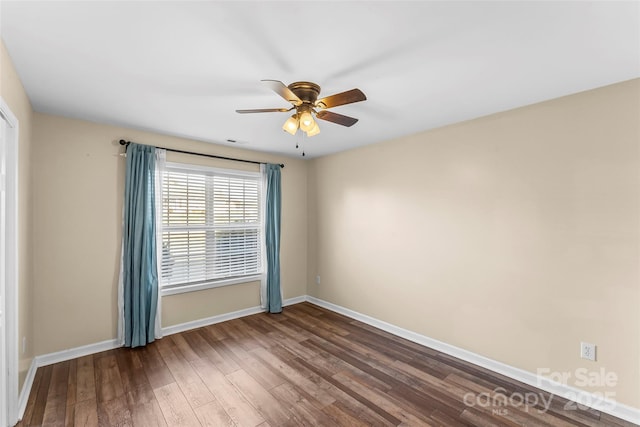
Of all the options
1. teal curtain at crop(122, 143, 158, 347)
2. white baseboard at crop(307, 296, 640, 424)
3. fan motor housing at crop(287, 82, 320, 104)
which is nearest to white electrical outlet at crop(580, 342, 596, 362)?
white baseboard at crop(307, 296, 640, 424)

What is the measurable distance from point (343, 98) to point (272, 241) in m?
2.85

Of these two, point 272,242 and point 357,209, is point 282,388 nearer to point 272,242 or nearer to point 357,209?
point 272,242

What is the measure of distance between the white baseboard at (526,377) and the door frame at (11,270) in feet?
11.1

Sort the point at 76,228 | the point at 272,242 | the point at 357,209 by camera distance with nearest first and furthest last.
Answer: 1. the point at 76,228
2. the point at 357,209
3. the point at 272,242

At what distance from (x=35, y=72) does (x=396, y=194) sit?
344 centimetres

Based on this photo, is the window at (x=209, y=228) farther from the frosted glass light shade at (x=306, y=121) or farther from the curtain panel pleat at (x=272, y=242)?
the frosted glass light shade at (x=306, y=121)

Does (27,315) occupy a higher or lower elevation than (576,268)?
lower

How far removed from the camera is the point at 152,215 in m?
3.28

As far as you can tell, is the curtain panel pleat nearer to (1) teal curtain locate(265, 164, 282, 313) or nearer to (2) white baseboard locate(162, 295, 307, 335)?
(1) teal curtain locate(265, 164, 282, 313)

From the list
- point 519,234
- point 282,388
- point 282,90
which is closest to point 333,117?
point 282,90

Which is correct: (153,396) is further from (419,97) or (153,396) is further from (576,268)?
(576,268)

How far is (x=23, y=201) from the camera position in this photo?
7.43ft

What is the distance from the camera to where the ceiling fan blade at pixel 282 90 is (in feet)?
5.43

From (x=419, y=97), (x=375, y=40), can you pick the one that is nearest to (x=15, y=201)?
(x=375, y=40)
